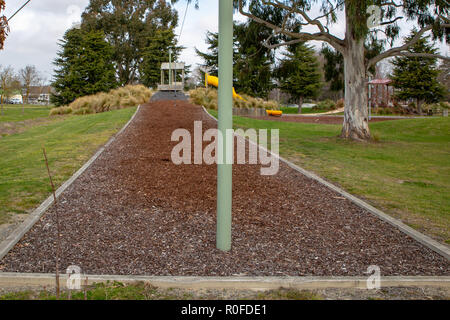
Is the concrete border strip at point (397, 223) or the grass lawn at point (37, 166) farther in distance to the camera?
the grass lawn at point (37, 166)

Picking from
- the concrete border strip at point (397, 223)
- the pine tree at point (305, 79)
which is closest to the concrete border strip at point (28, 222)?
the concrete border strip at point (397, 223)

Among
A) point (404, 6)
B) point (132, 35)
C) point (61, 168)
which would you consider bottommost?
point (61, 168)

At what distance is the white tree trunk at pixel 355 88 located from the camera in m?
12.5

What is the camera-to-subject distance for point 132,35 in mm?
48125

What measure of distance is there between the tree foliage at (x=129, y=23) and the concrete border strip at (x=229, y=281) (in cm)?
4342

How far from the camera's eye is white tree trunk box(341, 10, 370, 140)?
1246 cm

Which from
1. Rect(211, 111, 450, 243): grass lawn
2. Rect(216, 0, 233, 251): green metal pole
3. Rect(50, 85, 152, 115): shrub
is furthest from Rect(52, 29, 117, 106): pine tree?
Rect(216, 0, 233, 251): green metal pole

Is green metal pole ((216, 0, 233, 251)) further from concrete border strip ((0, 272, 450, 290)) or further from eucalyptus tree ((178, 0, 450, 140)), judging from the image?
eucalyptus tree ((178, 0, 450, 140))

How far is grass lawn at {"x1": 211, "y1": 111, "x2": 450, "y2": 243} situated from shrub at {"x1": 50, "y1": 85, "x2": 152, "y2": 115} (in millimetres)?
10266

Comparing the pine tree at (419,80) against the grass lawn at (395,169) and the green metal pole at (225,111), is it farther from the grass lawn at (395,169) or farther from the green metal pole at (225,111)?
the green metal pole at (225,111)

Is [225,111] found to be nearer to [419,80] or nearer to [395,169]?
[395,169]
